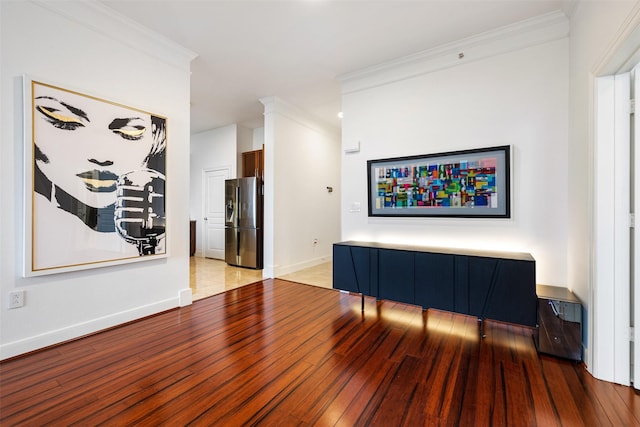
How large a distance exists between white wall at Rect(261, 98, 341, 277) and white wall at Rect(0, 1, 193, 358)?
5.15 feet

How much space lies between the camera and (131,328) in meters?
2.65

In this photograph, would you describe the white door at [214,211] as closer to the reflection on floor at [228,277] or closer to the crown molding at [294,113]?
the reflection on floor at [228,277]

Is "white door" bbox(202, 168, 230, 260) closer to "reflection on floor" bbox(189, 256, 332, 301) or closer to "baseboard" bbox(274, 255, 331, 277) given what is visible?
"reflection on floor" bbox(189, 256, 332, 301)

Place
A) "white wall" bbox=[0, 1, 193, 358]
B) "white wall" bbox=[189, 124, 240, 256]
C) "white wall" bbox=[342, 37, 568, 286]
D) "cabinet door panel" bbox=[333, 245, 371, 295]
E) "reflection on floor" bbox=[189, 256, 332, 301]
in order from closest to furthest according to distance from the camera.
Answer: "white wall" bbox=[0, 1, 193, 358]
"white wall" bbox=[342, 37, 568, 286]
"cabinet door panel" bbox=[333, 245, 371, 295]
"reflection on floor" bbox=[189, 256, 332, 301]
"white wall" bbox=[189, 124, 240, 256]

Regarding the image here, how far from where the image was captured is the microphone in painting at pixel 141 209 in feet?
8.82

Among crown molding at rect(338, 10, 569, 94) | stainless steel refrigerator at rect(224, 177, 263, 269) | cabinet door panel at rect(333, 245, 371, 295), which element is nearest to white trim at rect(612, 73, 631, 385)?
crown molding at rect(338, 10, 569, 94)

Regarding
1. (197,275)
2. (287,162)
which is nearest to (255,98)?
(287,162)

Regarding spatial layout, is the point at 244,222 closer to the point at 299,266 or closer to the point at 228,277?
the point at 228,277

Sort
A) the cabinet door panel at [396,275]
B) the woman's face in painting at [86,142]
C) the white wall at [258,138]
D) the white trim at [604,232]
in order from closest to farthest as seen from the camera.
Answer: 1. the white trim at [604,232]
2. the woman's face in painting at [86,142]
3. the cabinet door panel at [396,275]
4. the white wall at [258,138]

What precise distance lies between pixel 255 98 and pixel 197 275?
10.7ft

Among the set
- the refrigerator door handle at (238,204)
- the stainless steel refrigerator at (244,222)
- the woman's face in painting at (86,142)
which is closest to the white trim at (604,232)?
the woman's face in painting at (86,142)

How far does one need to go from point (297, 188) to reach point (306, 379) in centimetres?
368

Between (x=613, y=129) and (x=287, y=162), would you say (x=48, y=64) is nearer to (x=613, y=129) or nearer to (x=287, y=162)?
(x=287, y=162)

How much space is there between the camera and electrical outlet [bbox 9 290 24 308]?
2.09 m
